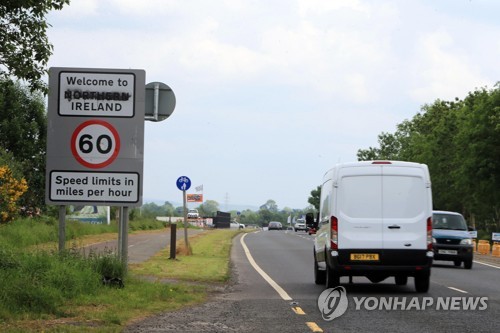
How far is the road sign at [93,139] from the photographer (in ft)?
50.8

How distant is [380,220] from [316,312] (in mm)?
3922

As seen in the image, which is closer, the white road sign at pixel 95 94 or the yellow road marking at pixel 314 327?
the yellow road marking at pixel 314 327

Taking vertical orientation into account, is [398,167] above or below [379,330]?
above

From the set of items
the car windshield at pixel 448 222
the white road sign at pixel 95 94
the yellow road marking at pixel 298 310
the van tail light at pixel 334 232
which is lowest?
the yellow road marking at pixel 298 310

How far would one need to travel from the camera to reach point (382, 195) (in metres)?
16.5

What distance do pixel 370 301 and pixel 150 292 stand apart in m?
3.66

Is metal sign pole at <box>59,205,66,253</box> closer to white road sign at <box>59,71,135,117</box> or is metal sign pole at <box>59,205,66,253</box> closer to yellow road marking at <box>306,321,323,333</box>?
white road sign at <box>59,71,135,117</box>

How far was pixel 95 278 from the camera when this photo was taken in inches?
560

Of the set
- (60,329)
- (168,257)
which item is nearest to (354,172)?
(60,329)

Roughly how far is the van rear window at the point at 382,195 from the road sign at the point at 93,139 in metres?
3.87

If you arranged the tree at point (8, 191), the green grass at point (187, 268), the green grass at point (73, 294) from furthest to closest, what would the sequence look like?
the tree at point (8, 191), the green grass at point (187, 268), the green grass at point (73, 294)

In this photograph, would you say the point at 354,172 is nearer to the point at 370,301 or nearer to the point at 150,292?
the point at 370,301

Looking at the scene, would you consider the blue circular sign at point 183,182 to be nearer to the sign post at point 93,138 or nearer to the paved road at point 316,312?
the paved road at point 316,312

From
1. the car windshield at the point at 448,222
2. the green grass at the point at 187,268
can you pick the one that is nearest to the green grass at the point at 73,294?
the green grass at the point at 187,268
